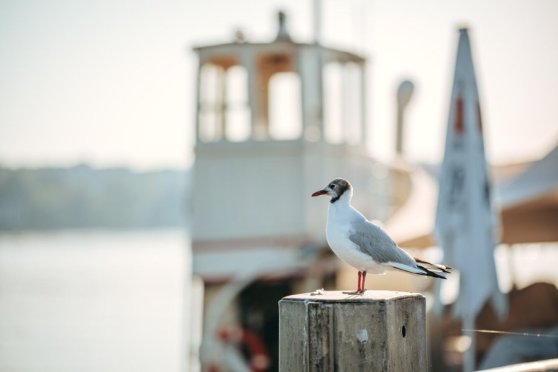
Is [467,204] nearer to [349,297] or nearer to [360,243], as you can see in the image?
[360,243]

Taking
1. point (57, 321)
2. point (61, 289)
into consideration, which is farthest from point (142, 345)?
Answer: point (61, 289)

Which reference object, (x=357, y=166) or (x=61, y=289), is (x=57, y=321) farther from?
(x=357, y=166)

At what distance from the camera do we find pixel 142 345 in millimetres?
50500

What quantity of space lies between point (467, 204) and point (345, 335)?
6.84 m

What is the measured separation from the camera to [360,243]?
17.5ft

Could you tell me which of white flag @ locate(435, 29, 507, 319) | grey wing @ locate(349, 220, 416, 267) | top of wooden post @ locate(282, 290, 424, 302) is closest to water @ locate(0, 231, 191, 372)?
white flag @ locate(435, 29, 507, 319)

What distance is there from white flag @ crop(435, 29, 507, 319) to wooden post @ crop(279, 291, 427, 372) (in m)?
6.19

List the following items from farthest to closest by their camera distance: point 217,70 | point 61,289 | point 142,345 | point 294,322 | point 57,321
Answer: point 61,289, point 57,321, point 142,345, point 217,70, point 294,322

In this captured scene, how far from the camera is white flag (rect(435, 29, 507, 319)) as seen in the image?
1041cm

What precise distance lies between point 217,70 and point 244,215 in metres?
2.55

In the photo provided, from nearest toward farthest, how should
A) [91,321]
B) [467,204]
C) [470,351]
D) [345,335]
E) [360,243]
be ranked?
[345,335]
[360,243]
[470,351]
[467,204]
[91,321]

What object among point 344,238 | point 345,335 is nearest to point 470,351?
point 344,238

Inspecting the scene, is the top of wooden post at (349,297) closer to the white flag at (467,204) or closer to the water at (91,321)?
the white flag at (467,204)

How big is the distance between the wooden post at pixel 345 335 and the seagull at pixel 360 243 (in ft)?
3.26
